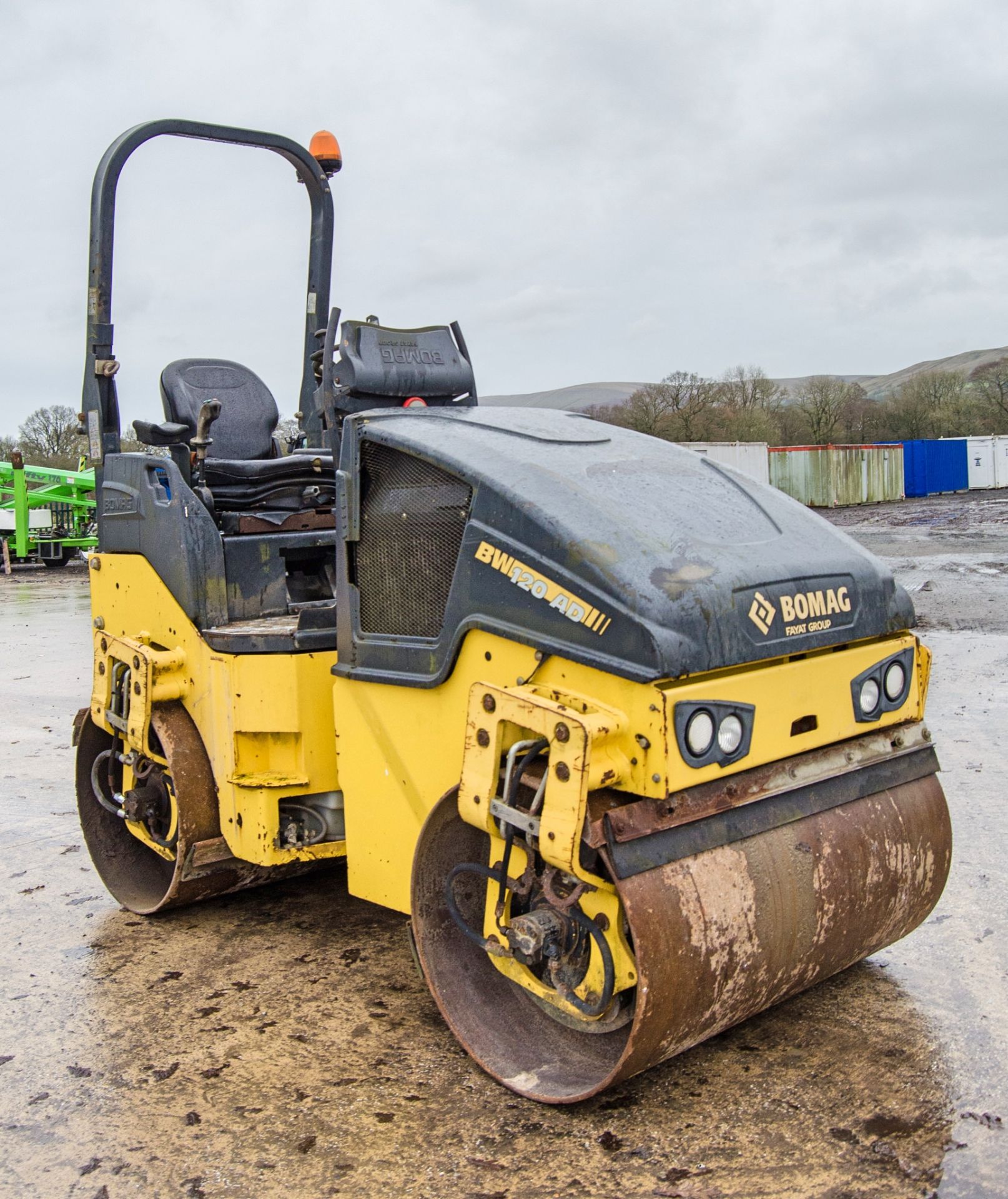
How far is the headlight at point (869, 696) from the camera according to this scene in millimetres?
3082

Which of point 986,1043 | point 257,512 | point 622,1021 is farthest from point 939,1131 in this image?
point 257,512

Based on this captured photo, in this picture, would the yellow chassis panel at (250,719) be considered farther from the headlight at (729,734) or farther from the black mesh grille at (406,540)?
the headlight at (729,734)

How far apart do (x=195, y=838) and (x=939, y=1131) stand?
7.32ft

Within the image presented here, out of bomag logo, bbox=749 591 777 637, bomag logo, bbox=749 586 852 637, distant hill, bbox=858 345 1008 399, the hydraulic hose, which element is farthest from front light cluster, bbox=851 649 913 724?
distant hill, bbox=858 345 1008 399

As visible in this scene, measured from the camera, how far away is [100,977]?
146 inches

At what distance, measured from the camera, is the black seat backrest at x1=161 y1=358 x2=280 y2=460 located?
192 inches

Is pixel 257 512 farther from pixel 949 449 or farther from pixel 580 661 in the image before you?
pixel 949 449

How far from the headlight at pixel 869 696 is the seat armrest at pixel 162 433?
230cm

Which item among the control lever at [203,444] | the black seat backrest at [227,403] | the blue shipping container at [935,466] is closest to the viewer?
the control lever at [203,444]

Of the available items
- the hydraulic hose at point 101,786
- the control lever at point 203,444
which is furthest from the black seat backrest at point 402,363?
the hydraulic hose at point 101,786

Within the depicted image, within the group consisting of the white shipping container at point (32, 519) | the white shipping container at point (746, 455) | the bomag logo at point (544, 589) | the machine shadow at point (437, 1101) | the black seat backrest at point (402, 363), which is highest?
the white shipping container at point (746, 455)

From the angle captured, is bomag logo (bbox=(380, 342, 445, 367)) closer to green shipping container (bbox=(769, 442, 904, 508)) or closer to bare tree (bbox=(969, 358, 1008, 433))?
green shipping container (bbox=(769, 442, 904, 508))

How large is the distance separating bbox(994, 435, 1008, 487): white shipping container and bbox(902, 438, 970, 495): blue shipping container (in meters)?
0.89

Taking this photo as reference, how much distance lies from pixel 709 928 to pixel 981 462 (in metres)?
36.8
